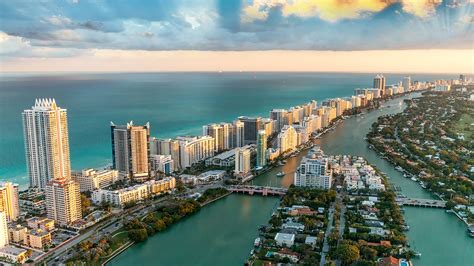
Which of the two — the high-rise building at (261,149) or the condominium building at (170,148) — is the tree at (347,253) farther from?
the condominium building at (170,148)

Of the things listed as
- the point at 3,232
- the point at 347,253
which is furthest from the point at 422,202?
the point at 3,232

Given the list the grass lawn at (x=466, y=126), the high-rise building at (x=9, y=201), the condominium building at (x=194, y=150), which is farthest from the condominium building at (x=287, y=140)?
the high-rise building at (x=9, y=201)

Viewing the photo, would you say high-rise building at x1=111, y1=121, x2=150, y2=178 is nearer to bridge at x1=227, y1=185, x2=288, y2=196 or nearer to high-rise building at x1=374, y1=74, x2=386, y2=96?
bridge at x1=227, y1=185, x2=288, y2=196

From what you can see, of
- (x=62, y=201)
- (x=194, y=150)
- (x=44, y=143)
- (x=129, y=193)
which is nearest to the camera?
(x=62, y=201)

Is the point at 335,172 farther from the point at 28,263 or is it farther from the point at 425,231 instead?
the point at 28,263

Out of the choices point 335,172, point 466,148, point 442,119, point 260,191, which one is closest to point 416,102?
point 442,119

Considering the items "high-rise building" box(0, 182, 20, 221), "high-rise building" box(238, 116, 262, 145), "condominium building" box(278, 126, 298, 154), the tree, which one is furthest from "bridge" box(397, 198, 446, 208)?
"high-rise building" box(0, 182, 20, 221)

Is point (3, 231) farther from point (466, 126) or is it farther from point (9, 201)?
point (466, 126)
